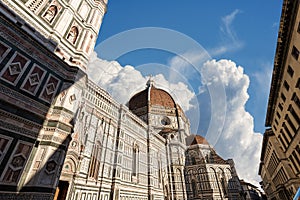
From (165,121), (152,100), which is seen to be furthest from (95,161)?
(152,100)

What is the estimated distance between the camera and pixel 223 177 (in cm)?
2811

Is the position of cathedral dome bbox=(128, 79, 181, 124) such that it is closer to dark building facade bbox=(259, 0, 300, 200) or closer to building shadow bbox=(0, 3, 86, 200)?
dark building facade bbox=(259, 0, 300, 200)

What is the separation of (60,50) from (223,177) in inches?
1288

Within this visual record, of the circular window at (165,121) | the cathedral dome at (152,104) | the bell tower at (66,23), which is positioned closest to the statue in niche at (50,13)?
the bell tower at (66,23)

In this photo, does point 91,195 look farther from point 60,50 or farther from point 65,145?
point 60,50

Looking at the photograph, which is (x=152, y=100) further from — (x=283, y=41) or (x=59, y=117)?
(x=59, y=117)

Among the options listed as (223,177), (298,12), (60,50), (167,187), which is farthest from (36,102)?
(223,177)

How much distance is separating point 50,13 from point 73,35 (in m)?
1.23

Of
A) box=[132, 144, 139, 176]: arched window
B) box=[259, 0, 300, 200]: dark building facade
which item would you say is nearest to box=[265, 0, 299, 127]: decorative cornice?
box=[259, 0, 300, 200]: dark building facade

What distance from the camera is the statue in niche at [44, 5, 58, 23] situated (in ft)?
21.5

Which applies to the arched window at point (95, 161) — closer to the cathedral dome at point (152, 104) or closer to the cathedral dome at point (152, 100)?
the cathedral dome at point (152, 104)

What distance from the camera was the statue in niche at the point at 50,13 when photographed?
657cm

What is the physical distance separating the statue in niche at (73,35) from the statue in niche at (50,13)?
2.97 feet

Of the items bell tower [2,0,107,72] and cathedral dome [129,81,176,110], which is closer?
bell tower [2,0,107,72]
